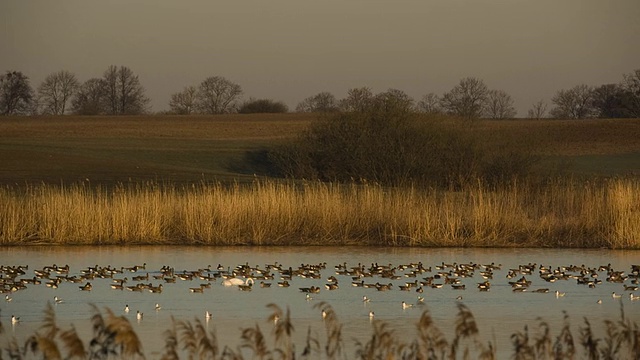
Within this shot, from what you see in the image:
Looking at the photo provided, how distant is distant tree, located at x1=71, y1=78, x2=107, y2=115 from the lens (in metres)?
104

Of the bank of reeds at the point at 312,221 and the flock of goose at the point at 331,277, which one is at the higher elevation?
the bank of reeds at the point at 312,221

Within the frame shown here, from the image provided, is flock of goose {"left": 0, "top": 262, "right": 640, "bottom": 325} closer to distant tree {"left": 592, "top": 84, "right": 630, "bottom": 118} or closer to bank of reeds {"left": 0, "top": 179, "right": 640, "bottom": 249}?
bank of reeds {"left": 0, "top": 179, "right": 640, "bottom": 249}

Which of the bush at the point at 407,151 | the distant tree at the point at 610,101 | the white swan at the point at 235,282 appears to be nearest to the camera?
the white swan at the point at 235,282

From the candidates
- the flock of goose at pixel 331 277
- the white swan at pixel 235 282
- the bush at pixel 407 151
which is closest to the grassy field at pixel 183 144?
the bush at pixel 407 151

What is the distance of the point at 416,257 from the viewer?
62.7 feet

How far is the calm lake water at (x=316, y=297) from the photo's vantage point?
466 inches

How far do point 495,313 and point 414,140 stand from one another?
28225 mm

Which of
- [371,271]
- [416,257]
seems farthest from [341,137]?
[371,271]

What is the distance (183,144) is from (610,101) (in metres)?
48.3

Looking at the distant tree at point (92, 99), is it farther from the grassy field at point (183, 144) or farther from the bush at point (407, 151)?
the bush at point (407, 151)

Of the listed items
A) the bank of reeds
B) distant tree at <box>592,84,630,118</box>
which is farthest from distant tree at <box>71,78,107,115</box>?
the bank of reeds

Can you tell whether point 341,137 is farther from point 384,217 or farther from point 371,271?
point 371,271

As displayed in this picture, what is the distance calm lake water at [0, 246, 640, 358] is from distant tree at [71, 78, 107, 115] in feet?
280

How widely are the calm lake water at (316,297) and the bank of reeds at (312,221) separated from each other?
77cm
